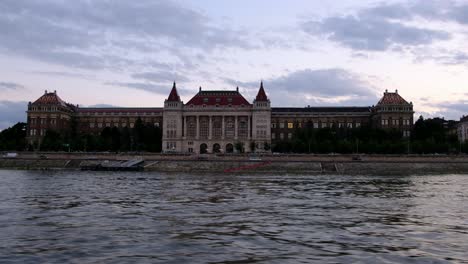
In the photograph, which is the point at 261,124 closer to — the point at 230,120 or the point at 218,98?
the point at 230,120

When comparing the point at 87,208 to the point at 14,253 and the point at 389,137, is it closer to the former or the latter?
the point at 14,253

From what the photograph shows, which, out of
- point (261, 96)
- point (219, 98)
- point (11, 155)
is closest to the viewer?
point (11, 155)

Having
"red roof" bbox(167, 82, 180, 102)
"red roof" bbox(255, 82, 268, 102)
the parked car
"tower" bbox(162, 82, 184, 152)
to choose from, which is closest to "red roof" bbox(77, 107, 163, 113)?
"red roof" bbox(167, 82, 180, 102)

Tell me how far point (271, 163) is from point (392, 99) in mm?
64378

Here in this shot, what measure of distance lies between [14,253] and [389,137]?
129 meters

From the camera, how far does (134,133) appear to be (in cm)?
14688

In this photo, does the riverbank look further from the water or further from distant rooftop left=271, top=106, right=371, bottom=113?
the water

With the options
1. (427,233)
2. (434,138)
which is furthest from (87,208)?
(434,138)

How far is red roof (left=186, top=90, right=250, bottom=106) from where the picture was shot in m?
154

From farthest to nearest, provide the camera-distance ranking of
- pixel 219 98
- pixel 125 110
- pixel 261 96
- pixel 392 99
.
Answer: pixel 125 110
pixel 219 98
pixel 261 96
pixel 392 99

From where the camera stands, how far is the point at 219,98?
15488 centimetres

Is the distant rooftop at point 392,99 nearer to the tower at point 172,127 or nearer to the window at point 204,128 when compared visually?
the window at point 204,128

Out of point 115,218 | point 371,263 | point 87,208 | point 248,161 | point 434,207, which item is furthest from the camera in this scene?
point 248,161

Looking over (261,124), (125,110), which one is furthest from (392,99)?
(125,110)
